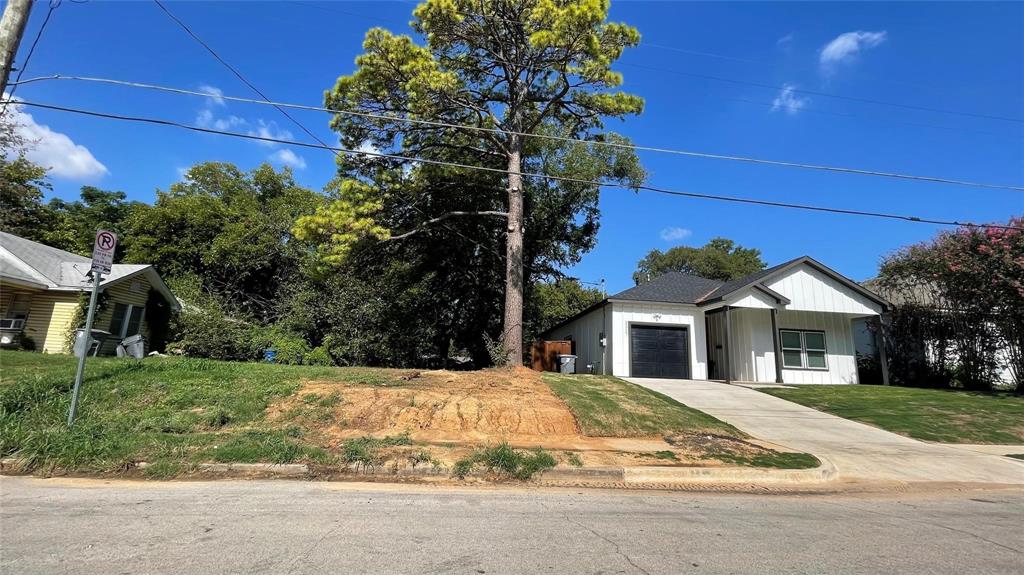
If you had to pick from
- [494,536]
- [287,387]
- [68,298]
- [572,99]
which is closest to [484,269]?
[572,99]

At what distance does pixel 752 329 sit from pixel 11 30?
22444 millimetres

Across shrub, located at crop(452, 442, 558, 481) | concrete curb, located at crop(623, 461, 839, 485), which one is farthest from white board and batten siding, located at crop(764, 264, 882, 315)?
shrub, located at crop(452, 442, 558, 481)

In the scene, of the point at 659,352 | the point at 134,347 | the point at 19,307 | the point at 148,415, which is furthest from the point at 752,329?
the point at 19,307

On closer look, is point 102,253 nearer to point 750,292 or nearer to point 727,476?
point 727,476

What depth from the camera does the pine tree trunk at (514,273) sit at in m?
15.5

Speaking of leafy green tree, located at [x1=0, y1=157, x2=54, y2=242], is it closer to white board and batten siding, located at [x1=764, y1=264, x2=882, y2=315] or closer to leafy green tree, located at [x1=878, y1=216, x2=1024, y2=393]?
white board and batten siding, located at [x1=764, y1=264, x2=882, y2=315]

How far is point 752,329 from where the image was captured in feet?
68.6

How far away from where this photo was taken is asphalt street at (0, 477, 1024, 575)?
3938 millimetres

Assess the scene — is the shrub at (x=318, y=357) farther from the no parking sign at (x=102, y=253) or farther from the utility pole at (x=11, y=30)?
the utility pole at (x=11, y=30)

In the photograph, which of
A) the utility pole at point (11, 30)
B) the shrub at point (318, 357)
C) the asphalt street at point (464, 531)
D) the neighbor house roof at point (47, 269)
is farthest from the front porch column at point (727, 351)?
the neighbor house roof at point (47, 269)

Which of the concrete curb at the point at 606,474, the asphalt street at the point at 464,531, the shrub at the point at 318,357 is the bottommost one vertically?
the asphalt street at the point at 464,531

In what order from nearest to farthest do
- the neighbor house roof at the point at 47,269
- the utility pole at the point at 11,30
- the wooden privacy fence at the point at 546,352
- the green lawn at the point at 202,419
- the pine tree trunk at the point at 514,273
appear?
the utility pole at the point at 11,30 → the green lawn at the point at 202,419 → the pine tree trunk at the point at 514,273 → the neighbor house roof at the point at 47,269 → the wooden privacy fence at the point at 546,352

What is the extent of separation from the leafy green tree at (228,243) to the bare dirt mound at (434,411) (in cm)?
1787

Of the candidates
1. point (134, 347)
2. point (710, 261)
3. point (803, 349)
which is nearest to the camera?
point (134, 347)
